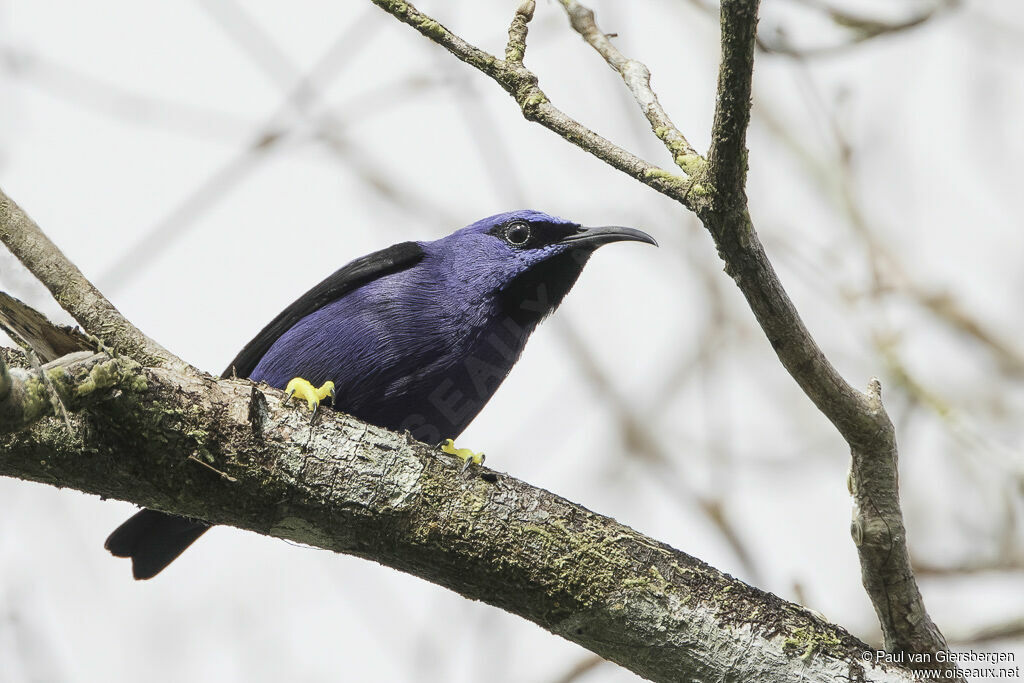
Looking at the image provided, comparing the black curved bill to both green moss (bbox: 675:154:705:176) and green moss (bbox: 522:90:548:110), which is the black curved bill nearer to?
green moss (bbox: 522:90:548:110)

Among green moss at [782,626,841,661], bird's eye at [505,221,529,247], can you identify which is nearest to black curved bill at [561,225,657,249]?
bird's eye at [505,221,529,247]

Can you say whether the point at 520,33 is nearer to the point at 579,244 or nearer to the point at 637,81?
the point at 637,81

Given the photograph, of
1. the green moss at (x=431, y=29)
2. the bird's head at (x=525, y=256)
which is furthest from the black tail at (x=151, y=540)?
the green moss at (x=431, y=29)

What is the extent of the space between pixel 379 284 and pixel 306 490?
2.39 m

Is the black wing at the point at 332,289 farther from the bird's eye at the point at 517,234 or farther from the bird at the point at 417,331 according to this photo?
the bird's eye at the point at 517,234

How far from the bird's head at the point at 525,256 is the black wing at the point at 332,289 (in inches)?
8.4

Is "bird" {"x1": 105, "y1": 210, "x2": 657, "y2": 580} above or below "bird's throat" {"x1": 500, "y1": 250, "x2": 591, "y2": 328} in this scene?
below

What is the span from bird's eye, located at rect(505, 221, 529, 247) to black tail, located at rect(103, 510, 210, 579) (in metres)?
2.43

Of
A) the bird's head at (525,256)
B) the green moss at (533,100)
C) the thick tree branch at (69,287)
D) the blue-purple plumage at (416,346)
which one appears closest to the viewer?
the green moss at (533,100)

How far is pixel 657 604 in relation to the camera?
10.4 ft

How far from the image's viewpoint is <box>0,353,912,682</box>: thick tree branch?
302cm

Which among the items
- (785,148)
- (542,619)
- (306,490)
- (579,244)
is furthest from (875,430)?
(785,148)

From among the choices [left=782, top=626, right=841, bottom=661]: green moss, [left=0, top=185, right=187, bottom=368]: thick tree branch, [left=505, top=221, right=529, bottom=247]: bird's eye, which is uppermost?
[left=505, top=221, right=529, bottom=247]: bird's eye

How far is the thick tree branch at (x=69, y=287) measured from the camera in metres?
3.69
